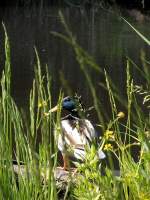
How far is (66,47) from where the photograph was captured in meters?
23.3

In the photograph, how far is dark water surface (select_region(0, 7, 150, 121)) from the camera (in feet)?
50.5

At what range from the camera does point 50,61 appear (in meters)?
19.3

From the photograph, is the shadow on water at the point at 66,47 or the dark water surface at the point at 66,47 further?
the dark water surface at the point at 66,47

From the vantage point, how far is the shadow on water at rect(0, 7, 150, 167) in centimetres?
1529

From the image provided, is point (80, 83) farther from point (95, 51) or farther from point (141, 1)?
point (141, 1)

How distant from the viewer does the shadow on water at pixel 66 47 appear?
15289mm

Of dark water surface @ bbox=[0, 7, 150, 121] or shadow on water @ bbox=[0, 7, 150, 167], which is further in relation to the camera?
dark water surface @ bbox=[0, 7, 150, 121]

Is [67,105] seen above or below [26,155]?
below

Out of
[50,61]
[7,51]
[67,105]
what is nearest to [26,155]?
[7,51]

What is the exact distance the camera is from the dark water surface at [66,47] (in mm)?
15406

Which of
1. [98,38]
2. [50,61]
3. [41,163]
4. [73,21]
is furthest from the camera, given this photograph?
[73,21]

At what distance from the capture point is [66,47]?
918 inches

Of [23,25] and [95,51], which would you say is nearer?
[95,51]

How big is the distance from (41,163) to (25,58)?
1824cm
